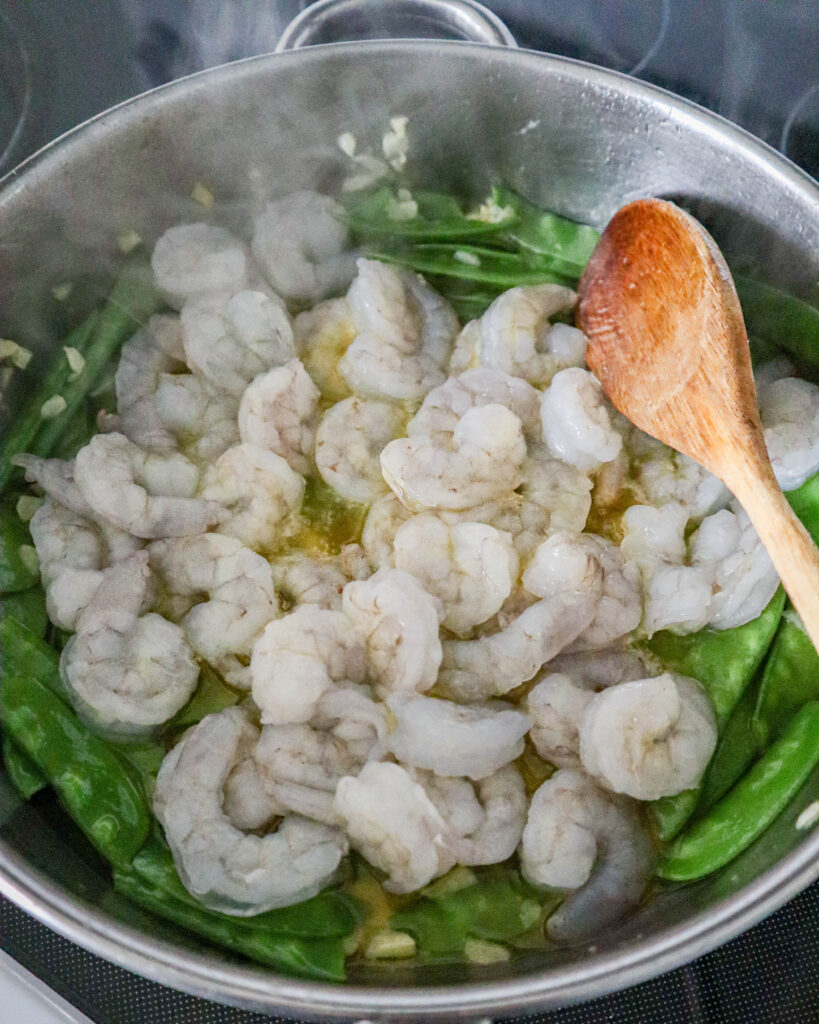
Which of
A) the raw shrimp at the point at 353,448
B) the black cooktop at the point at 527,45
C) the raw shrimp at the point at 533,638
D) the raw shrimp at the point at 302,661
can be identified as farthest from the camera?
the black cooktop at the point at 527,45

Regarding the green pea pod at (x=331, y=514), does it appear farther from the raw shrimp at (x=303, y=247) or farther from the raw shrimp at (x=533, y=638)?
the raw shrimp at (x=303, y=247)

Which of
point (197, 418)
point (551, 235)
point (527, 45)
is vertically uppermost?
point (527, 45)

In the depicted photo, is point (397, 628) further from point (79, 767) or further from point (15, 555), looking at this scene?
point (15, 555)

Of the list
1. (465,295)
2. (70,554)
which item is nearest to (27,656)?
(70,554)

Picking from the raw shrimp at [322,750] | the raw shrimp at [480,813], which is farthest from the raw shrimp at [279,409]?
the raw shrimp at [480,813]

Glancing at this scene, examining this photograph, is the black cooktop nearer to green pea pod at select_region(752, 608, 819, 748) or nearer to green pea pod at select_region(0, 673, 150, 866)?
green pea pod at select_region(752, 608, 819, 748)

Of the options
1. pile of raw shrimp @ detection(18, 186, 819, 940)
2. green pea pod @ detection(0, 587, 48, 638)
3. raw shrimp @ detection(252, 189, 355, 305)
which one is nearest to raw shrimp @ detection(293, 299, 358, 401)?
pile of raw shrimp @ detection(18, 186, 819, 940)

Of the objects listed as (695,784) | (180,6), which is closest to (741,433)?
(695,784)
